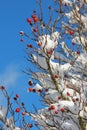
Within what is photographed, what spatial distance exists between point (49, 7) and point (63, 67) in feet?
4.97

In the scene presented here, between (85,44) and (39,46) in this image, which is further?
(85,44)

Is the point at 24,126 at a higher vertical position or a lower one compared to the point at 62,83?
lower

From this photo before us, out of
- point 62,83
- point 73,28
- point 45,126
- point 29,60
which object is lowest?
point 45,126

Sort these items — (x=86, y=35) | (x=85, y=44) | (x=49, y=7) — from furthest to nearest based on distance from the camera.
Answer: (x=86, y=35)
(x=85, y=44)
(x=49, y=7)

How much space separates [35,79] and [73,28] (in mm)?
4885

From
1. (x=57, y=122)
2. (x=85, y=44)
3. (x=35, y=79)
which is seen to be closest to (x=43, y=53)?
(x=35, y=79)

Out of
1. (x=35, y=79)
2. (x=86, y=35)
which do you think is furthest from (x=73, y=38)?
(x=35, y=79)

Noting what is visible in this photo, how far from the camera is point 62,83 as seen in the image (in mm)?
8727

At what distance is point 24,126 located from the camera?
29.6 feet

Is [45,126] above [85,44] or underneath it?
underneath

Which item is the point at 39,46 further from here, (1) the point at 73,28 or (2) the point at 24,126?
(1) the point at 73,28

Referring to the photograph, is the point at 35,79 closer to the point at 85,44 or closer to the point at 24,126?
the point at 24,126

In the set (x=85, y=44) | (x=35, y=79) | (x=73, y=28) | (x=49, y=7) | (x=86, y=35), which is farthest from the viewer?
(x=73, y=28)

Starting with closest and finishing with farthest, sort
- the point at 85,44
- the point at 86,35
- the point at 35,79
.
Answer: the point at 35,79 < the point at 85,44 < the point at 86,35
